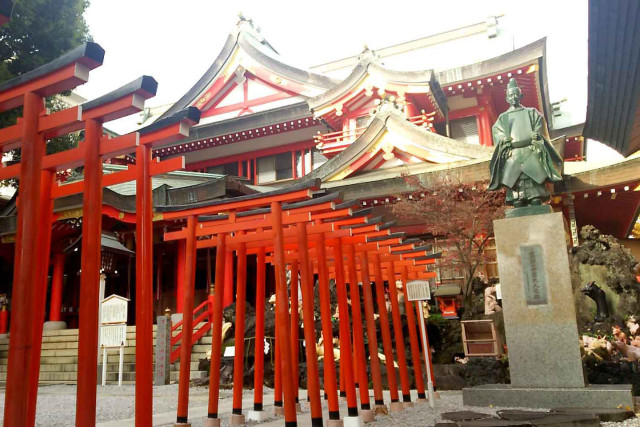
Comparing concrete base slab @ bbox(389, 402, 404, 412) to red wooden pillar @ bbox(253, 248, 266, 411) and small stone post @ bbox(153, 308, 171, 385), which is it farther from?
small stone post @ bbox(153, 308, 171, 385)

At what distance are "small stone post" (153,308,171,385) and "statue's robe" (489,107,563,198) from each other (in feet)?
26.2

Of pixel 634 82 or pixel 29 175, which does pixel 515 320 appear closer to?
pixel 634 82

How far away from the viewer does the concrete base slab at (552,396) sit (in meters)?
6.47

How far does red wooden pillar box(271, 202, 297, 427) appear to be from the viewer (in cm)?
541

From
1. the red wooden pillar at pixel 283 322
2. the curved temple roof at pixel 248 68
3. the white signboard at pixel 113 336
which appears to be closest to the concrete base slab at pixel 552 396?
the red wooden pillar at pixel 283 322

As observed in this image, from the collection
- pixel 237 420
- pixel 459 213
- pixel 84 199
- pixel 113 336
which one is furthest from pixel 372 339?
pixel 113 336

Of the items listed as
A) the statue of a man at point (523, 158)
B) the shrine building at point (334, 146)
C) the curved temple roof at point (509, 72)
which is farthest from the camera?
the curved temple roof at point (509, 72)

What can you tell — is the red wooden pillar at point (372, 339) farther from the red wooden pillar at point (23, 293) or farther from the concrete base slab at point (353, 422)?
the red wooden pillar at point (23, 293)

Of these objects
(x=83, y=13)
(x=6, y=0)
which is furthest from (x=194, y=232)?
(x=83, y=13)

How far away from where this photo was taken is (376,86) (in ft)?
62.8

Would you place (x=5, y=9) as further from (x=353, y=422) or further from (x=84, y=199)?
(x=353, y=422)

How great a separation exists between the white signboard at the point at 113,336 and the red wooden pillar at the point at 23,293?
28.6 ft

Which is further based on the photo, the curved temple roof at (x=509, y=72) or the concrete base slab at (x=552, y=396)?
the curved temple roof at (x=509, y=72)

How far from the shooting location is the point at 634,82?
503 centimetres
